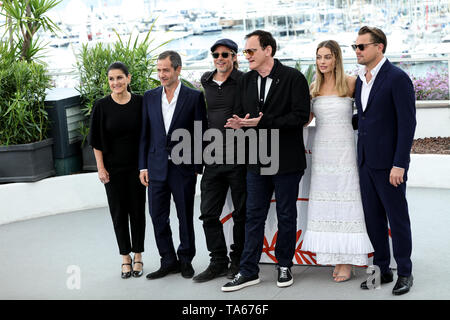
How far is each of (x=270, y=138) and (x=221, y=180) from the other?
46cm

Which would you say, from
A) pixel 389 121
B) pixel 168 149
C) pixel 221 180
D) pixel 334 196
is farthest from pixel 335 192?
pixel 168 149

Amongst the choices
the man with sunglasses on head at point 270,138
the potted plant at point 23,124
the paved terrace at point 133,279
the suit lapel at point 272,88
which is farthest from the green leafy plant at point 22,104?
the suit lapel at point 272,88

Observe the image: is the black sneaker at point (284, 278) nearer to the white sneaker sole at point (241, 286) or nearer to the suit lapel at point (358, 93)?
the white sneaker sole at point (241, 286)

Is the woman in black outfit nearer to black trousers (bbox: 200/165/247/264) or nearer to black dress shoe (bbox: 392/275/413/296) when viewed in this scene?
black trousers (bbox: 200/165/247/264)

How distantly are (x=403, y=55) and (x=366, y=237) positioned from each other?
451cm

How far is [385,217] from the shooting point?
423cm

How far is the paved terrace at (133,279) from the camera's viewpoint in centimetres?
427

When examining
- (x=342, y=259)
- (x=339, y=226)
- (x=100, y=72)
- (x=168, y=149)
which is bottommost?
(x=342, y=259)

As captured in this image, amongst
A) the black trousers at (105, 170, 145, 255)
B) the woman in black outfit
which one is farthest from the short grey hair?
the black trousers at (105, 170, 145, 255)

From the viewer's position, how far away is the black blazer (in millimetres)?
4129

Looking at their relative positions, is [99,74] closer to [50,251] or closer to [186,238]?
[50,251]

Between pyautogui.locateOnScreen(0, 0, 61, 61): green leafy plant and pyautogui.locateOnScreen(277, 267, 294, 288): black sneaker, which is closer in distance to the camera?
pyautogui.locateOnScreen(277, 267, 294, 288): black sneaker

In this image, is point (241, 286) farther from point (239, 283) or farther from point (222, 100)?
point (222, 100)

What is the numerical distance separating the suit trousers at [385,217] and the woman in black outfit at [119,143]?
151 cm
